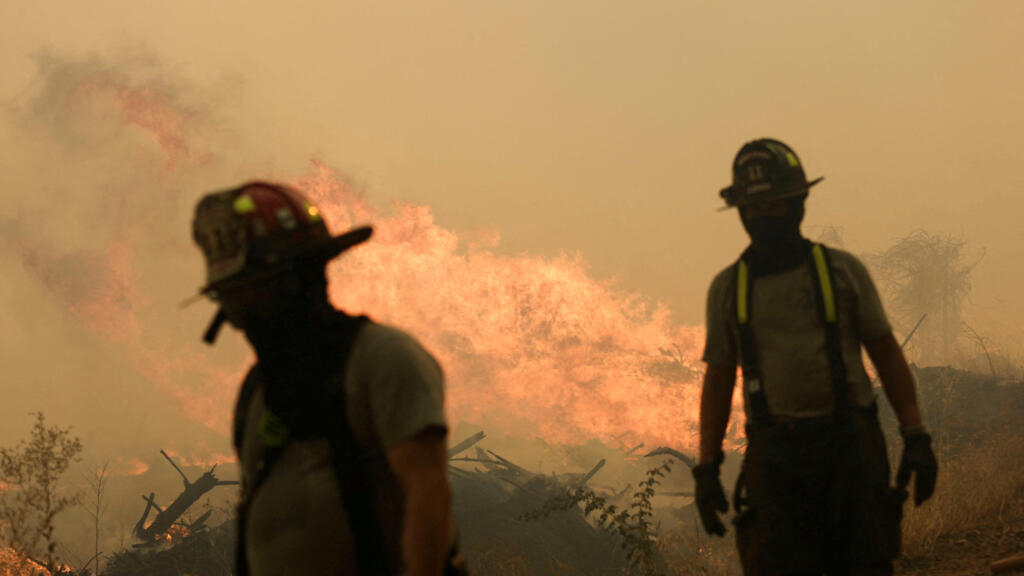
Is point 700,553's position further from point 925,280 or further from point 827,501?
point 925,280

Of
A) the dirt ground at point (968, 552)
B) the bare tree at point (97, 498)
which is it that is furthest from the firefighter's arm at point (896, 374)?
the bare tree at point (97, 498)

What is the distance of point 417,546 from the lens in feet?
5.11

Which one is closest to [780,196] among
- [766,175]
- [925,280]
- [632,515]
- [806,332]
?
[766,175]

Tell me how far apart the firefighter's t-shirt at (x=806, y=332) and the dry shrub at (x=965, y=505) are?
162 inches

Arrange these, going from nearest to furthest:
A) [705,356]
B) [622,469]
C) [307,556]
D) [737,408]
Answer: [307,556] → [705,356] → [622,469] → [737,408]

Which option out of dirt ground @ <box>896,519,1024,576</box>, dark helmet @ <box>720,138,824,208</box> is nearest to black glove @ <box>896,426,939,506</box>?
dark helmet @ <box>720,138,824,208</box>

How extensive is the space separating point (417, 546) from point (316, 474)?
0.33m

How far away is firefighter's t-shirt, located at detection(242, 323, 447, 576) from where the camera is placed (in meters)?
1.63

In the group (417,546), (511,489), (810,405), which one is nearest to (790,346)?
(810,405)

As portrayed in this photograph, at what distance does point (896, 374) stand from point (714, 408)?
0.74 m

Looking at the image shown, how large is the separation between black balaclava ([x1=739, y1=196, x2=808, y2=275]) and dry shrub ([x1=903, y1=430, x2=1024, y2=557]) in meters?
4.28

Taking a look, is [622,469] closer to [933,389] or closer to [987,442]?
[933,389]

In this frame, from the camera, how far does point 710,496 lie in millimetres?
3381

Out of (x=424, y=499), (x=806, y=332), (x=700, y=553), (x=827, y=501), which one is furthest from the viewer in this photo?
(x=700, y=553)
